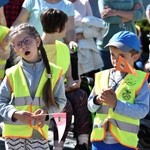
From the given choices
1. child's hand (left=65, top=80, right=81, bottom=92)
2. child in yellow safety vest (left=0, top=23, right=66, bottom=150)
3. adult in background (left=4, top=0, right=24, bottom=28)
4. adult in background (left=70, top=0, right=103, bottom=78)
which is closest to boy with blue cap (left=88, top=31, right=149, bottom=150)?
child in yellow safety vest (left=0, top=23, right=66, bottom=150)

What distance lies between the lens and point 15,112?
4.02m

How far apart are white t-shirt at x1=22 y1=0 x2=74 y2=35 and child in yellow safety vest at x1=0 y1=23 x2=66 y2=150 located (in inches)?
61.5

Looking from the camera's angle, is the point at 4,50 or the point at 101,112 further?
the point at 4,50

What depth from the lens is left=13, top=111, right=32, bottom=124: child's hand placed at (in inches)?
155

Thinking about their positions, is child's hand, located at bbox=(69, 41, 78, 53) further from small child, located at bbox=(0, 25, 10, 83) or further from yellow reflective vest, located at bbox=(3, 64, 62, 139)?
yellow reflective vest, located at bbox=(3, 64, 62, 139)

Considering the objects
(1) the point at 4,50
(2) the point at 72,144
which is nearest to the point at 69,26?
(1) the point at 4,50

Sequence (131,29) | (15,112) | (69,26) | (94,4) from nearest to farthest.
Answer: (15,112) → (69,26) → (131,29) → (94,4)

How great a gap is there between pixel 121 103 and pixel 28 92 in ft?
2.32

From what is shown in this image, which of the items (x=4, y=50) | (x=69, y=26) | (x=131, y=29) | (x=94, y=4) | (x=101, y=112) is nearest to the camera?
(x=101, y=112)

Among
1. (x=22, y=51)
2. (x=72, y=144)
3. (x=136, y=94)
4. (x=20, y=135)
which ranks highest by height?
(x=22, y=51)

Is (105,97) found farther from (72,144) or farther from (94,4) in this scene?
(94,4)

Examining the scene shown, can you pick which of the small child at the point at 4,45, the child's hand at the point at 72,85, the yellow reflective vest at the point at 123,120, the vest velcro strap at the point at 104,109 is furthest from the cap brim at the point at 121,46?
the small child at the point at 4,45

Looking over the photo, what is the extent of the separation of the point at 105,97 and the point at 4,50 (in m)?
1.69

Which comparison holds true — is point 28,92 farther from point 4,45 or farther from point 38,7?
point 38,7
